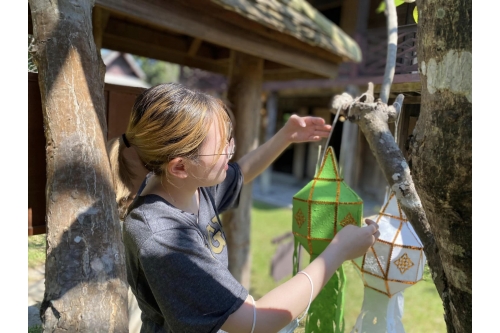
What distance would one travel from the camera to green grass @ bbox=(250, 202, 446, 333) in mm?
3145

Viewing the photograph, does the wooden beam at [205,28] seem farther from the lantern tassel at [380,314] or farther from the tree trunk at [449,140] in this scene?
the lantern tassel at [380,314]

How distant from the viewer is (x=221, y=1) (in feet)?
5.86

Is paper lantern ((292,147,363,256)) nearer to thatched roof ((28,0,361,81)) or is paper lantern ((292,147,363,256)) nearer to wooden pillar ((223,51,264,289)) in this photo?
thatched roof ((28,0,361,81))

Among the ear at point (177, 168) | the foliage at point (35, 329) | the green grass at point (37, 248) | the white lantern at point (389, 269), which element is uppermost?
the ear at point (177, 168)

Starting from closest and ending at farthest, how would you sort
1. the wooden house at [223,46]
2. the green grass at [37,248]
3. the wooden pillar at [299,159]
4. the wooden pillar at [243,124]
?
the wooden house at [223,46]
the green grass at [37,248]
the wooden pillar at [243,124]
the wooden pillar at [299,159]

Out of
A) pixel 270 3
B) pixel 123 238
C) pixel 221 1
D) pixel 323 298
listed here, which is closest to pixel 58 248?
pixel 123 238

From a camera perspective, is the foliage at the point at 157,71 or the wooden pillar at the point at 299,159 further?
the foliage at the point at 157,71

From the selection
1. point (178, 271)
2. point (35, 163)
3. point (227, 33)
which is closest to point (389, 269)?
point (178, 271)

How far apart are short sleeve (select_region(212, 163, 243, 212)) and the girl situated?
0.55 ft

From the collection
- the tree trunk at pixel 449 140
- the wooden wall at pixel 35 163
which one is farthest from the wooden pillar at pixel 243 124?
the tree trunk at pixel 449 140

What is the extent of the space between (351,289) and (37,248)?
2941 millimetres

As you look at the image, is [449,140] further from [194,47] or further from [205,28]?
Result: [194,47]

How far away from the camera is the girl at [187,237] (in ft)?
2.82

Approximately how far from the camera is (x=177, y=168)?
1032 millimetres
